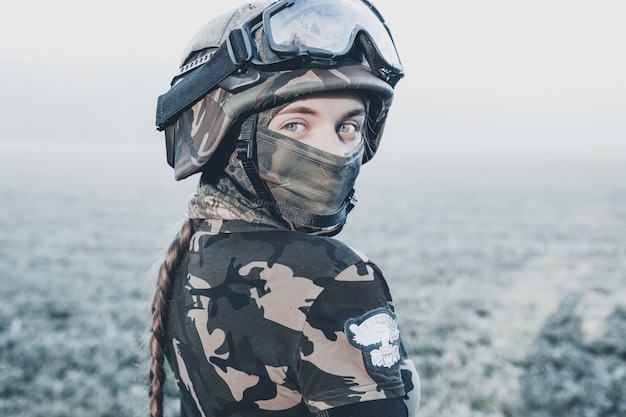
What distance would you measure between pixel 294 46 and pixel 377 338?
0.90 metres

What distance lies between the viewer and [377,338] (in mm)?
1188

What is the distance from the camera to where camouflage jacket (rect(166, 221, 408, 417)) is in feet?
3.84

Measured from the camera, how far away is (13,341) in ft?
17.0

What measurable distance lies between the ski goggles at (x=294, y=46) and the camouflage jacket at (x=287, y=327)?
55 centimetres

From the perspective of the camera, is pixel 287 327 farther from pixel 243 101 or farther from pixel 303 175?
pixel 243 101

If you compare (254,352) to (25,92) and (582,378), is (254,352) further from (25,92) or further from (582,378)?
(25,92)

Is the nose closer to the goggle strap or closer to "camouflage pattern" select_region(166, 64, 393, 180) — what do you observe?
"camouflage pattern" select_region(166, 64, 393, 180)

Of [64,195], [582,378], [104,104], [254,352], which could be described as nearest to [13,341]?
[254,352]

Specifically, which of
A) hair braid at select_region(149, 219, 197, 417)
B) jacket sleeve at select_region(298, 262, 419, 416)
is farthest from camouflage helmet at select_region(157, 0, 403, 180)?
A: jacket sleeve at select_region(298, 262, 419, 416)

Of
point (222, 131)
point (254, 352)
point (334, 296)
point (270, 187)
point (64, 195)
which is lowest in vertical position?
point (64, 195)

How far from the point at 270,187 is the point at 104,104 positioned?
88031 millimetres

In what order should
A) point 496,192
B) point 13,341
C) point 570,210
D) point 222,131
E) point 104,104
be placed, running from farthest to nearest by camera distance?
point 104,104 < point 496,192 < point 570,210 < point 13,341 < point 222,131

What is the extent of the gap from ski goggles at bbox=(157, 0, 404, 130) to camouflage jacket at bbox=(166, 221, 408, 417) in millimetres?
546

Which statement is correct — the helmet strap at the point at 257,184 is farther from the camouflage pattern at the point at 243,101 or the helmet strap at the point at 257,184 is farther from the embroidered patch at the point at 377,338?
the embroidered patch at the point at 377,338
